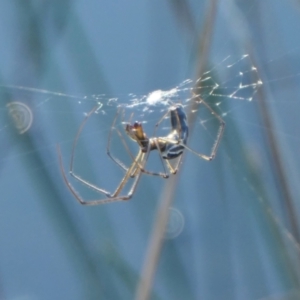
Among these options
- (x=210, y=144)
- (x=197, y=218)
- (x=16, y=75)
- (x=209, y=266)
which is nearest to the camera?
(x=16, y=75)

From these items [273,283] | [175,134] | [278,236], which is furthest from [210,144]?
[273,283]

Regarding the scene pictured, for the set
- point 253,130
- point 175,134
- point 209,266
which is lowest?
point 209,266

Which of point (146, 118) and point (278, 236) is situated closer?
point (278, 236)

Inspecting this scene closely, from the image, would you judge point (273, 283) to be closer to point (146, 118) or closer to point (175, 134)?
point (146, 118)

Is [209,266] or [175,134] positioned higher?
[175,134]

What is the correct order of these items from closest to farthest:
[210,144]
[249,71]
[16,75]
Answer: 1. [16,75]
2. [249,71]
3. [210,144]

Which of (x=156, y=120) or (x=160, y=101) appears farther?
(x=156, y=120)
